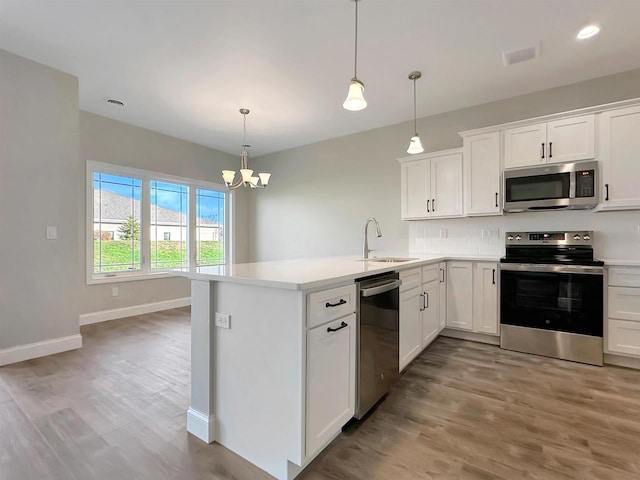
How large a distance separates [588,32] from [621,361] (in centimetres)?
286

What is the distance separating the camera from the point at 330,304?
156 cm

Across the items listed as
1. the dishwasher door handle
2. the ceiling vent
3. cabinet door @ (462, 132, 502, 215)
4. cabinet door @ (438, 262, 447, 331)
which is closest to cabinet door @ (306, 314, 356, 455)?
the dishwasher door handle

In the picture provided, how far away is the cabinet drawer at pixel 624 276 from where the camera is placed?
2660 mm

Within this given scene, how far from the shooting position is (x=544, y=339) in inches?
117

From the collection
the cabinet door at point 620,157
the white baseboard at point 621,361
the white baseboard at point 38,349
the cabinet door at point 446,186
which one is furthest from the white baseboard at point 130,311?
the cabinet door at point 620,157

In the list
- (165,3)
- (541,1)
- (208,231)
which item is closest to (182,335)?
(208,231)

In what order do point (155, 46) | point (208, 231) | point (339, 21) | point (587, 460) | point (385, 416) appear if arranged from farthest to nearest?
point (208, 231) → point (155, 46) → point (339, 21) → point (385, 416) → point (587, 460)

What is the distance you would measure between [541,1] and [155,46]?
301 cm

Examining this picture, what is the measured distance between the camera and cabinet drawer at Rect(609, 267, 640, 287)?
105 inches

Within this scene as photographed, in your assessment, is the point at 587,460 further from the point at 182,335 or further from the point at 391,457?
the point at 182,335

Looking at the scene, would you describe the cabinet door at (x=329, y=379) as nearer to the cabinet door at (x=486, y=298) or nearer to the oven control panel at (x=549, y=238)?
the cabinet door at (x=486, y=298)

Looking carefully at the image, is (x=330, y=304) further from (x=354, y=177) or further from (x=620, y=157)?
(x=354, y=177)

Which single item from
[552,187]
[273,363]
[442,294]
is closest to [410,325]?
[442,294]

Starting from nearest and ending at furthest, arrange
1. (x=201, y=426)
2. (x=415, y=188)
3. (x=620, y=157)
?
(x=201, y=426)
(x=620, y=157)
(x=415, y=188)
